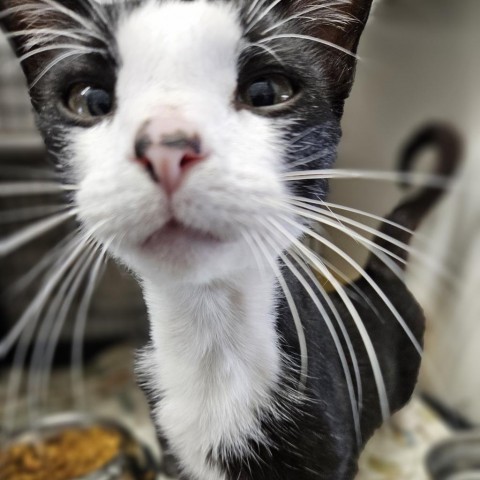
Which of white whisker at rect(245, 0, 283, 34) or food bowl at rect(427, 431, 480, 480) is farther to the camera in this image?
food bowl at rect(427, 431, 480, 480)

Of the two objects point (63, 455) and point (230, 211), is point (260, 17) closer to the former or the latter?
point (230, 211)

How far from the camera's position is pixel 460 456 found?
58 cm

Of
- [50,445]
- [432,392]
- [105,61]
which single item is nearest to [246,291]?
[105,61]

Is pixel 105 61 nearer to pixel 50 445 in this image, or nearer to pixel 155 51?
pixel 155 51

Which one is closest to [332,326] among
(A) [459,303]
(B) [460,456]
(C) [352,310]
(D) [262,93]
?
(C) [352,310]

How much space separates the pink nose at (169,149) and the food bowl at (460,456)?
0.46 m

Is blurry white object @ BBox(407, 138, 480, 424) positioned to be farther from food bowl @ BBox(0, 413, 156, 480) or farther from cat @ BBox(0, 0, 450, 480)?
food bowl @ BBox(0, 413, 156, 480)

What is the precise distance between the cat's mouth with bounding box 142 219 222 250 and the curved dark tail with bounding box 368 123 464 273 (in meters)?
0.09

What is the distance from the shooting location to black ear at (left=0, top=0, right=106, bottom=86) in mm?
250

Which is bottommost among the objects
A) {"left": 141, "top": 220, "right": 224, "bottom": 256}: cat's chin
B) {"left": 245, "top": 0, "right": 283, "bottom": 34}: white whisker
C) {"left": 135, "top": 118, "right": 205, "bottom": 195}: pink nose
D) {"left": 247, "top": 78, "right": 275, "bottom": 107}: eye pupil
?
{"left": 141, "top": 220, "right": 224, "bottom": 256}: cat's chin

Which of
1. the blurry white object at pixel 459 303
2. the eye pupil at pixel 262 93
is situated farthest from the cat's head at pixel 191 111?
the blurry white object at pixel 459 303

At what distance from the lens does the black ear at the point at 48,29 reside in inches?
9.9

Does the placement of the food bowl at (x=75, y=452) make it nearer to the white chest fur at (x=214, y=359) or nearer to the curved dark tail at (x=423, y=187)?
the white chest fur at (x=214, y=359)

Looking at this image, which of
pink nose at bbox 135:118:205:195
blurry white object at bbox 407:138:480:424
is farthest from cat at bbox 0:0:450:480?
blurry white object at bbox 407:138:480:424
